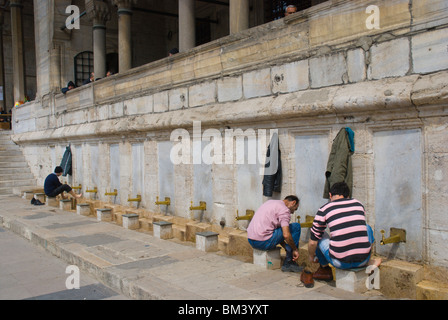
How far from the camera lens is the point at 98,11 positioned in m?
13.8

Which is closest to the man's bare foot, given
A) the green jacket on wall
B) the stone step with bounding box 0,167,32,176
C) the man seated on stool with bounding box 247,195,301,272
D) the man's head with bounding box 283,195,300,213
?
the green jacket on wall

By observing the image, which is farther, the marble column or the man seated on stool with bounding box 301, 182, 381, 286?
the marble column

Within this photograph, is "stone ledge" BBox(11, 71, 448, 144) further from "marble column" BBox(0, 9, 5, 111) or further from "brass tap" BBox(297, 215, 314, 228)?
"marble column" BBox(0, 9, 5, 111)

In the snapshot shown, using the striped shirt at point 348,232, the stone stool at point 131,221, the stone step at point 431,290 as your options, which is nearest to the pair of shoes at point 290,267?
the striped shirt at point 348,232

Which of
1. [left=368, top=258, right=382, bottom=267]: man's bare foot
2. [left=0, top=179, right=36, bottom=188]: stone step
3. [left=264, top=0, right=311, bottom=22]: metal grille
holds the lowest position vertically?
[left=368, top=258, right=382, bottom=267]: man's bare foot

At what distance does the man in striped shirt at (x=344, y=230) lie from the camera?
487 cm

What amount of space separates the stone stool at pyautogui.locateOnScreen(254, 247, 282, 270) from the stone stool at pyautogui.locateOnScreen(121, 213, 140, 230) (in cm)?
431

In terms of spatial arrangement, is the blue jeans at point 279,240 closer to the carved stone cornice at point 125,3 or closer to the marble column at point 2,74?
the carved stone cornice at point 125,3

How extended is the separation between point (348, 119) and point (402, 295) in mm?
2264

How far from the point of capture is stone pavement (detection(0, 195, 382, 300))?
204 inches

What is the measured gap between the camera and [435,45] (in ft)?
16.2

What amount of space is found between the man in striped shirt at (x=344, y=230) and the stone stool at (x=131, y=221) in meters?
5.57

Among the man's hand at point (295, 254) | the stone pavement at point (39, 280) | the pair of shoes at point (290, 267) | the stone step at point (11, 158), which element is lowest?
the stone pavement at point (39, 280)
